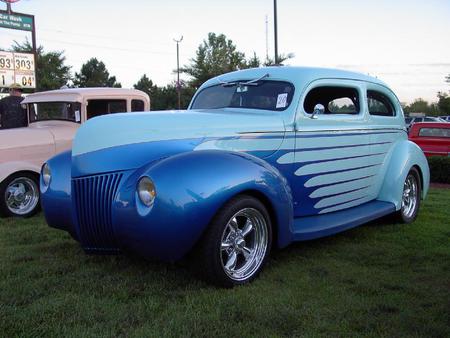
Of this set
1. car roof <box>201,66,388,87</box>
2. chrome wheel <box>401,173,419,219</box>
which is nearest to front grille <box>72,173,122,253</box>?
car roof <box>201,66,388,87</box>

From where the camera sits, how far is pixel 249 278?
370cm

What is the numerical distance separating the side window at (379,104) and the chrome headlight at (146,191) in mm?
3192

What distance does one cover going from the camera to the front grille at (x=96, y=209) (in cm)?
348

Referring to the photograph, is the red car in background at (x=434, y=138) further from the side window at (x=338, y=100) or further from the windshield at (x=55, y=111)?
the windshield at (x=55, y=111)

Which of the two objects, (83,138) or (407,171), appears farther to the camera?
(407,171)

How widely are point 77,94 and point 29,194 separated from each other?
158 cm

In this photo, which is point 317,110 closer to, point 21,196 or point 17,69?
point 21,196

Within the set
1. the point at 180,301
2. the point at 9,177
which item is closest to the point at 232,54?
the point at 9,177

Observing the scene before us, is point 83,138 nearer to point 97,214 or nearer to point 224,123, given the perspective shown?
point 97,214

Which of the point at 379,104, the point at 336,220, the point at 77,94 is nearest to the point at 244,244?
the point at 336,220

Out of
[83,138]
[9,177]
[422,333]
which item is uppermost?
[83,138]

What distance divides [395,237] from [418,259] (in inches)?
33.2

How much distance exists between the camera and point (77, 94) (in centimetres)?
698

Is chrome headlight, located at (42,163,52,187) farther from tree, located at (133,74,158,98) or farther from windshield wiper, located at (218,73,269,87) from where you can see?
tree, located at (133,74,158,98)
